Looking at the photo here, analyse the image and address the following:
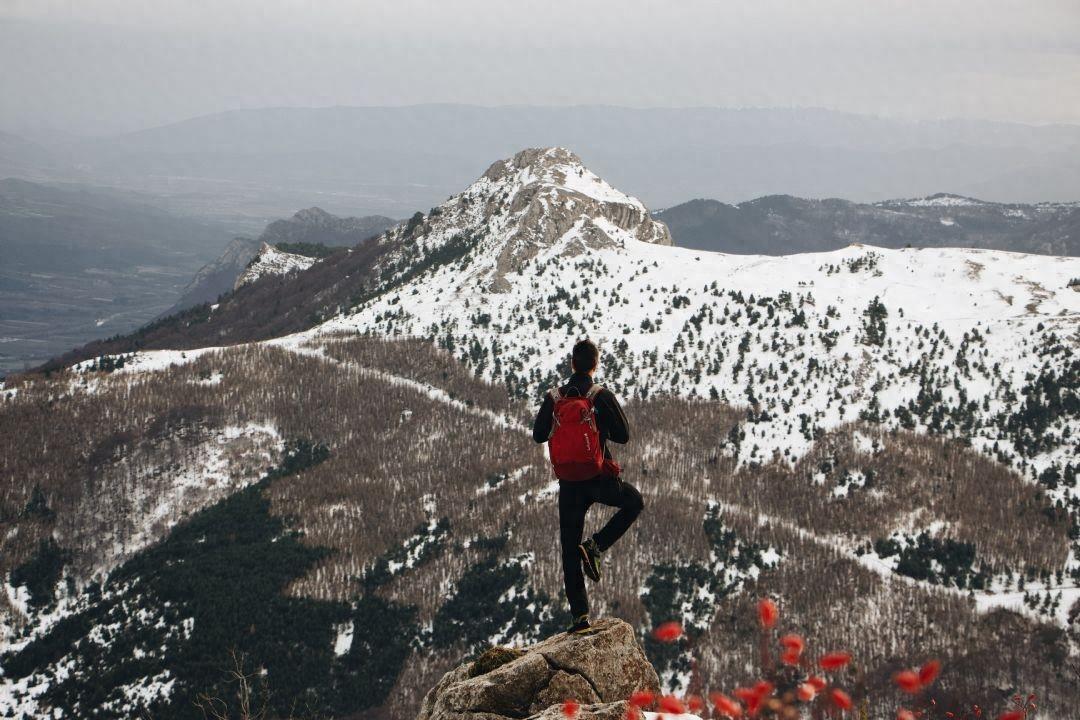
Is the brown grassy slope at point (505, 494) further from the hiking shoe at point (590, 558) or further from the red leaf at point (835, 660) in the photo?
the red leaf at point (835, 660)

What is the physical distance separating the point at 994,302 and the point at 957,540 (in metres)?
53.3

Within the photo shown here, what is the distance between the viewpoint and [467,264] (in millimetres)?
170750

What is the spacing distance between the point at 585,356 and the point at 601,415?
1.30 metres

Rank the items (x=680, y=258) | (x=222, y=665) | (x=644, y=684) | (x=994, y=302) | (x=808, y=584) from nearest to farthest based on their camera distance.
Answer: (x=644, y=684), (x=222, y=665), (x=808, y=584), (x=994, y=302), (x=680, y=258)

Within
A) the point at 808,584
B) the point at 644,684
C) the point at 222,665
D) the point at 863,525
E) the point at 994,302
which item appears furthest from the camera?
the point at 994,302

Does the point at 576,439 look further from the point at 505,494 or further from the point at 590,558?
the point at 505,494

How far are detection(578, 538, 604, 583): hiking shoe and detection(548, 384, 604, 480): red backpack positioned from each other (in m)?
1.68

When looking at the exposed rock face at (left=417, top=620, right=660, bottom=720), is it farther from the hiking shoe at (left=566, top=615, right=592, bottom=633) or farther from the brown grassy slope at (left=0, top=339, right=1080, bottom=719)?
the brown grassy slope at (left=0, top=339, right=1080, bottom=719)

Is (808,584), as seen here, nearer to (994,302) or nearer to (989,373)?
(989,373)

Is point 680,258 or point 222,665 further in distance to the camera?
point 680,258

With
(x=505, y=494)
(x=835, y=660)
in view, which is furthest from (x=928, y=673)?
(x=505, y=494)

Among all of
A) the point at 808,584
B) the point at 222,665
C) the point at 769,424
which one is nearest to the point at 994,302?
the point at 769,424

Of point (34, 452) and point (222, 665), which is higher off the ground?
point (34, 452)

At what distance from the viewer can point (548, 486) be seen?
375 feet
